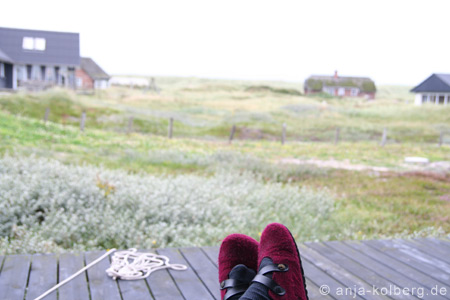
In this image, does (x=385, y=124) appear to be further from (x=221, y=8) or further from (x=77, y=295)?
(x=77, y=295)

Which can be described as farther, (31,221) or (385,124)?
(385,124)

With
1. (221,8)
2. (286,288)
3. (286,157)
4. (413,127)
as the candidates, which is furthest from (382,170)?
(413,127)

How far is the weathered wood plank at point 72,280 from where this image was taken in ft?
7.13

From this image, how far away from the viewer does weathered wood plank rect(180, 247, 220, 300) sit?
235cm

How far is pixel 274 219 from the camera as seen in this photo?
16.4 feet

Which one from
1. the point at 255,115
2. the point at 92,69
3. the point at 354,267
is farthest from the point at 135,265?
the point at 92,69

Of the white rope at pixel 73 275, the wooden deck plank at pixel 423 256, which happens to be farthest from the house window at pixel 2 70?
the wooden deck plank at pixel 423 256

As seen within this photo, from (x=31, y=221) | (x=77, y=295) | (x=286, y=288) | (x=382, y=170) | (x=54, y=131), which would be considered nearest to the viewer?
(x=286, y=288)

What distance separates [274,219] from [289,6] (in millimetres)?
5384

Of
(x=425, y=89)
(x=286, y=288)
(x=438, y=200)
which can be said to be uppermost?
(x=425, y=89)

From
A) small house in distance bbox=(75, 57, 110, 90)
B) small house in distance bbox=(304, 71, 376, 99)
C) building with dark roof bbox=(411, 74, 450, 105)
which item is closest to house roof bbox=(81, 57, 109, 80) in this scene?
small house in distance bbox=(75, 57, 110, 90)

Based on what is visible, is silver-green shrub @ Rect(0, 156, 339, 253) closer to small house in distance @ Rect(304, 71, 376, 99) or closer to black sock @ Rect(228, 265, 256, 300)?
black sock @ Rect(228, 265, 256, 300)

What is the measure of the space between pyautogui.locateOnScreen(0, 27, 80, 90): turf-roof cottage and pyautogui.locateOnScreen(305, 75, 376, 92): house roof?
1696 cm

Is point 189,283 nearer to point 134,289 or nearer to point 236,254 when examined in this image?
point 134,289
